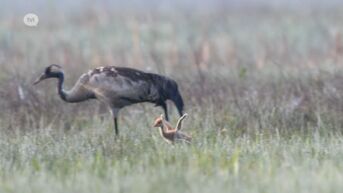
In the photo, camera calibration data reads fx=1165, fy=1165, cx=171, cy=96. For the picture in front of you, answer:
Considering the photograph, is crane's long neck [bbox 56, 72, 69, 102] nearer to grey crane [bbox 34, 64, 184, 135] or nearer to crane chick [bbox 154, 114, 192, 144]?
grey crane [bbox 34, 64, 184, 135]

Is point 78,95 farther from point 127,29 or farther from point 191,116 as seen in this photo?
point 127,29

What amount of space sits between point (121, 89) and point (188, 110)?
1.12 m

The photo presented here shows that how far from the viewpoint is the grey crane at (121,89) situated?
9.28m

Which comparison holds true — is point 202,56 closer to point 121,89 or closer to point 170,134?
point 121,89

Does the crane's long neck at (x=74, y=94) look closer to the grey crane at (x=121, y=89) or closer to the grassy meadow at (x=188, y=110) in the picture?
the grey crane at (x=121, y=89)

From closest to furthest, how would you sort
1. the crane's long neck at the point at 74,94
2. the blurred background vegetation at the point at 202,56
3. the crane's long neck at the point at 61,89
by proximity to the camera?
the crane's long neck at the point at 74,94 < the crane's long neck at the point at 61,89 < the blurred background vegetation at the point at 202,56

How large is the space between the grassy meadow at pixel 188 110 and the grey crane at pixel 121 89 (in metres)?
0.24

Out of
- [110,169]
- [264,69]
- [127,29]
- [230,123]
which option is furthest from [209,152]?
[127,29]

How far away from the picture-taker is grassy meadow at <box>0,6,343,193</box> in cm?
696

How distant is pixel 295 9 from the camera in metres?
20.1

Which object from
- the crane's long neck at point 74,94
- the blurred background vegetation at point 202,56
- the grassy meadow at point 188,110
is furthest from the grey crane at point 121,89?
the blurred background vegetation at point 202,56

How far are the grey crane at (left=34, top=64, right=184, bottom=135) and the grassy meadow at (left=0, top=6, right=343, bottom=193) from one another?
0.24 metres

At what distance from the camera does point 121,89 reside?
9.27m

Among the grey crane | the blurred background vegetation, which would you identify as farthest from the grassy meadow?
the grey crane
